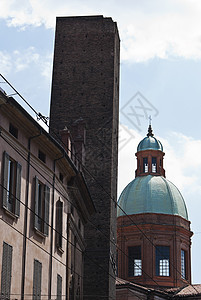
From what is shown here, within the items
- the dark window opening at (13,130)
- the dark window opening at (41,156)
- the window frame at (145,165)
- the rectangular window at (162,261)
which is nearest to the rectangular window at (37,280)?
the dark window opening at (41,156)

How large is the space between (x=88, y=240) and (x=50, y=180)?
39.2 feet

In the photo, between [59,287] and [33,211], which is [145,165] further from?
[33,211]

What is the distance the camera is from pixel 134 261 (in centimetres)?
5034

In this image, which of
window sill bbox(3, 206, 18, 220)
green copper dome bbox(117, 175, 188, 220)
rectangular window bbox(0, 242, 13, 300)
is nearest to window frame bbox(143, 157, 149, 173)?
green copper dome bbox(117, 175, 188, 220)

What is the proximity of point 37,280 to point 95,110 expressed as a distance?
17.2 metres

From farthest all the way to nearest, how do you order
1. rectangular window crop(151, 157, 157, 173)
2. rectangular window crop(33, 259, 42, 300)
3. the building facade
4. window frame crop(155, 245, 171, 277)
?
rectangular window crop(151, 157, 157, 173) < window frame crop(155, 245, 171, 277) < rectangular window crop(33, 259, 42, 300) < the building facade

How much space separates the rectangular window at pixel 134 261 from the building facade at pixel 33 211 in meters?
24.5

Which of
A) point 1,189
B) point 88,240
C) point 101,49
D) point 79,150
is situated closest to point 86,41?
point 101,49

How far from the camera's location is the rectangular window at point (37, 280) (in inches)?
795

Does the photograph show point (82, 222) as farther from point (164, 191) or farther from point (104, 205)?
point (164, 191)

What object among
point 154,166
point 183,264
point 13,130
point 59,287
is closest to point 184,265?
point 183,264

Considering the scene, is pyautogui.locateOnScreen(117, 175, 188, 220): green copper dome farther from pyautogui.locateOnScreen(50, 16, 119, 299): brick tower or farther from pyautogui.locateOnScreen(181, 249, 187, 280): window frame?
pyautogui.locateOnScreen(50, 16, 119, 299): brick tower

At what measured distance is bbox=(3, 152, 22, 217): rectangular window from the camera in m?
18.7

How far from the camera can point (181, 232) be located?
51219 mm
